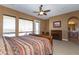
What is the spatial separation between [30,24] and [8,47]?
19.6 inches

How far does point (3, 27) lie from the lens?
1.28m

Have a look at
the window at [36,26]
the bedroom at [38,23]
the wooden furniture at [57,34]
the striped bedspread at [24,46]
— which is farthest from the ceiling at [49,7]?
the striped bedspread at [24,46]

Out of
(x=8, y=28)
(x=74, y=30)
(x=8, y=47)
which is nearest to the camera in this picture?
(x=8, y=47)

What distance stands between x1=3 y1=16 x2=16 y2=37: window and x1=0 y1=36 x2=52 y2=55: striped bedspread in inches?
3.4

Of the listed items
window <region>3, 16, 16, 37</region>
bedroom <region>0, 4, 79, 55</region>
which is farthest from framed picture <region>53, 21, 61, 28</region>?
window <region>3, 16, 16, 37</region>

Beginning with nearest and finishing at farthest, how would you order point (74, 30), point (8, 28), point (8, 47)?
point (8, 47) < point (8, 28) < point (74, 30)

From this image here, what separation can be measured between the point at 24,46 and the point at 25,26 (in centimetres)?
38

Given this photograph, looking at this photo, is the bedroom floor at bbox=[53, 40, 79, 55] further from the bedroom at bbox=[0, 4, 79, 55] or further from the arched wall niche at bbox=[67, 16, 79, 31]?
the arched wall niche at bbox=[67, 16, 79, 31]

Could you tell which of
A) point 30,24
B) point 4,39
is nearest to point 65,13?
point 30,24

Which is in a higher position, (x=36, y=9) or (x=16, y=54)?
(x=36, y=9)

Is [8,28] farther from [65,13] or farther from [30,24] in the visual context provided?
[65,13]

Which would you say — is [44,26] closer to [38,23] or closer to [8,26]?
[38,23]

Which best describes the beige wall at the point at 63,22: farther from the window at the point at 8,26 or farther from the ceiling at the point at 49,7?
the window at the point at 8,26
